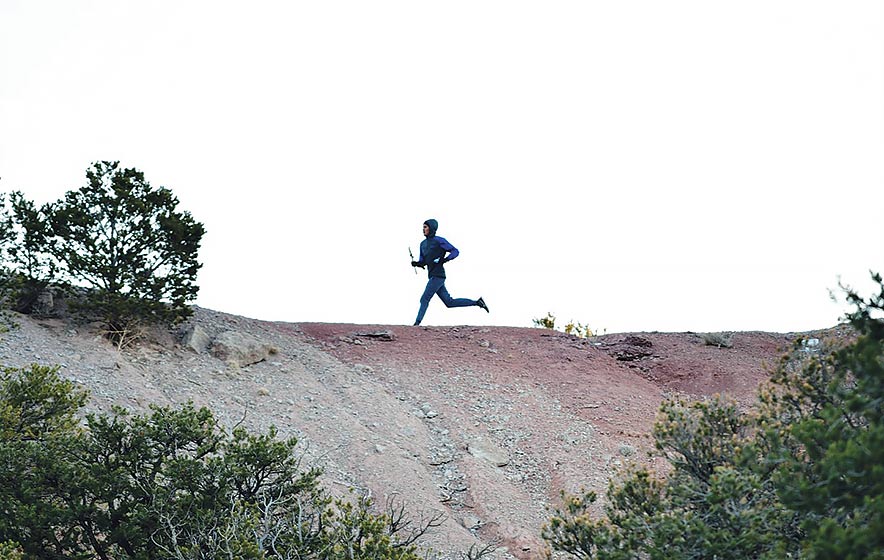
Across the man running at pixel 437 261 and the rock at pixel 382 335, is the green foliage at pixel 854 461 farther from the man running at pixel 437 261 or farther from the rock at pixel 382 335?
the rock at pixel 382 335

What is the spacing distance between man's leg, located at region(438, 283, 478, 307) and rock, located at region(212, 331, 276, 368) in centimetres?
341

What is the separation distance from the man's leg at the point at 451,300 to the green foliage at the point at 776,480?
829cm

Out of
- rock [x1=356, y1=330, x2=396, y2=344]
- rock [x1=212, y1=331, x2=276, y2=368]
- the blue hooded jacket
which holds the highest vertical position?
the blue hooded jacket

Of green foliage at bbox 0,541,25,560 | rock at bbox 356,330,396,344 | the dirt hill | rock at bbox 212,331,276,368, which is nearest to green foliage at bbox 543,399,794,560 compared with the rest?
the dirt hill

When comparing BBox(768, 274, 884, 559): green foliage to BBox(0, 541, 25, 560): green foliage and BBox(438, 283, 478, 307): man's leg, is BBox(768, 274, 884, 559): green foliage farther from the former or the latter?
BBox(438, 283, 478, 307): man's leg

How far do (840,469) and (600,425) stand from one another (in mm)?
11684

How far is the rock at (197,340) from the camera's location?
1628 centimetres

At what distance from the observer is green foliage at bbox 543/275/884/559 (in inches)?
165

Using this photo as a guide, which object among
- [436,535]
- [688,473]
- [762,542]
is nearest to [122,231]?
[436,535]

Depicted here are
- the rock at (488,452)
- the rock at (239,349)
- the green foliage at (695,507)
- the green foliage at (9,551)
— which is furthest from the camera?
the rock at (239,349)

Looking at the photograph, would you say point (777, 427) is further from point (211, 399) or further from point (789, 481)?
point (211, 399)

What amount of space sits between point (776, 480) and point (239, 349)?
12568 millimetres

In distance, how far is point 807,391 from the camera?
812 cm

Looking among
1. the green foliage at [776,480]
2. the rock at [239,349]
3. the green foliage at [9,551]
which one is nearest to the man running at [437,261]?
the rock at [239,349]
